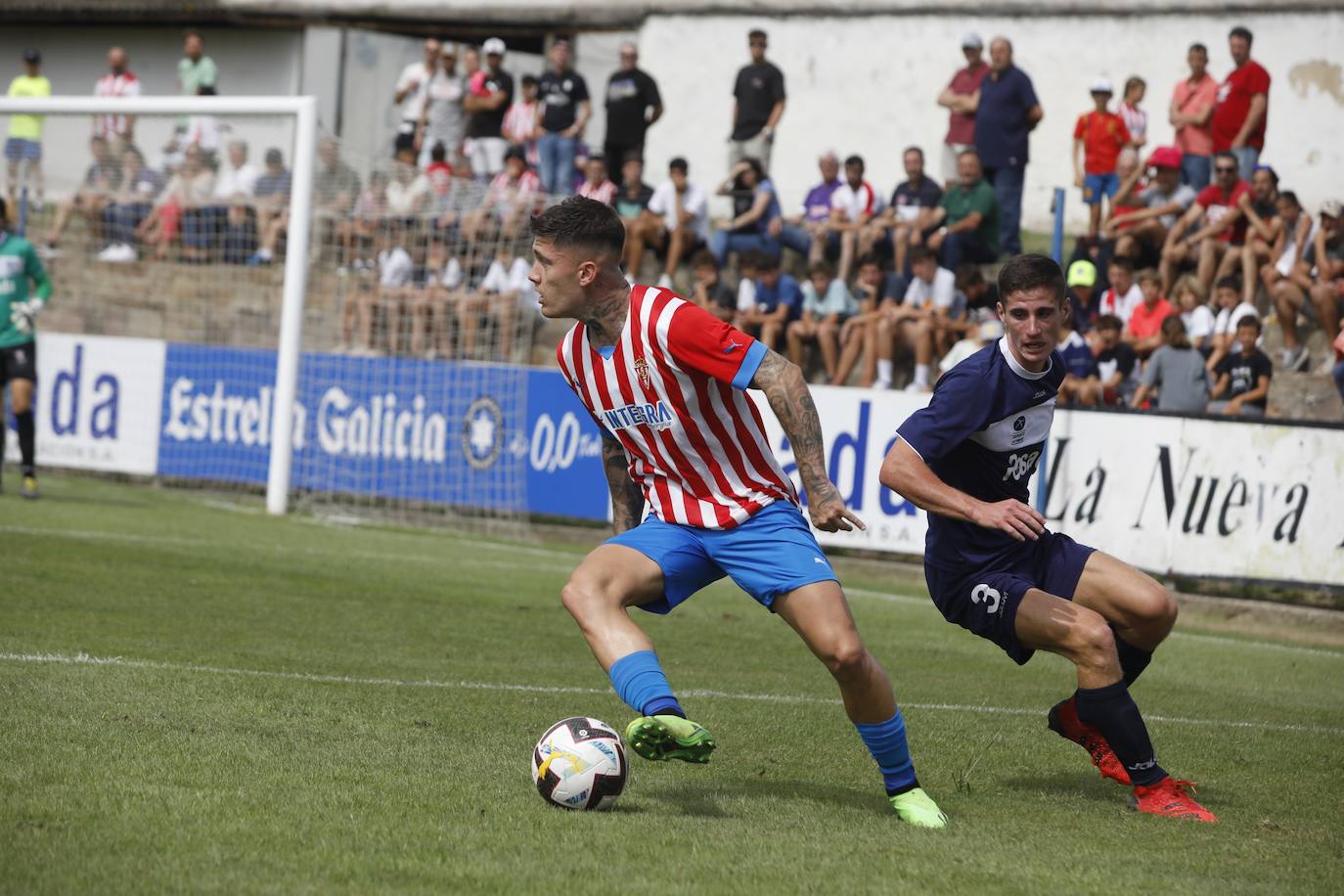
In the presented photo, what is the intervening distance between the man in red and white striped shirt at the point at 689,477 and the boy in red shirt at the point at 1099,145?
12428 millimetres

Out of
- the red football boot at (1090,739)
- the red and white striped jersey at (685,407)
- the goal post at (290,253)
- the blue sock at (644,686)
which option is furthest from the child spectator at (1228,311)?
the blue sock at (644,686)

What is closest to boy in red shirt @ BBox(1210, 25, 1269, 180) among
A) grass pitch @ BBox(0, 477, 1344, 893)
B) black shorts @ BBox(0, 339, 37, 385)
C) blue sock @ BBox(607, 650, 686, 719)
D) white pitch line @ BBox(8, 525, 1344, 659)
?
white pitch line @ BBox(8, 525, 1344, 659)

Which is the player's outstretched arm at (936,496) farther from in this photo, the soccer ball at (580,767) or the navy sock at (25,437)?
the navy sock at (25,437)

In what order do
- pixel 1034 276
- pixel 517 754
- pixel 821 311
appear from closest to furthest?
pixel 1034 276, pixel 517 754, pixel 821 311

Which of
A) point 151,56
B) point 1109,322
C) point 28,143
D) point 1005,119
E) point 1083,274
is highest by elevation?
point 151,56

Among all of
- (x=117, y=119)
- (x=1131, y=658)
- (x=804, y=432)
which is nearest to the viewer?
(x=804, y=432)

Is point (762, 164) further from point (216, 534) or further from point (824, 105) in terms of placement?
point (216, 534)

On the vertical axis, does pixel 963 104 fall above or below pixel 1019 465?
above

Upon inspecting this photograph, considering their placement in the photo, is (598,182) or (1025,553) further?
(598,182)

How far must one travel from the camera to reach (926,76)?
2388 cm

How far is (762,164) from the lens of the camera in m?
20.4

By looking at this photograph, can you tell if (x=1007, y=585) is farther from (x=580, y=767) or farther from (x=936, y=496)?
(x=580, y=767)

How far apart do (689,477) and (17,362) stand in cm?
1150

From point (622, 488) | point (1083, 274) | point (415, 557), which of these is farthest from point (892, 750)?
point (1083, 274)
